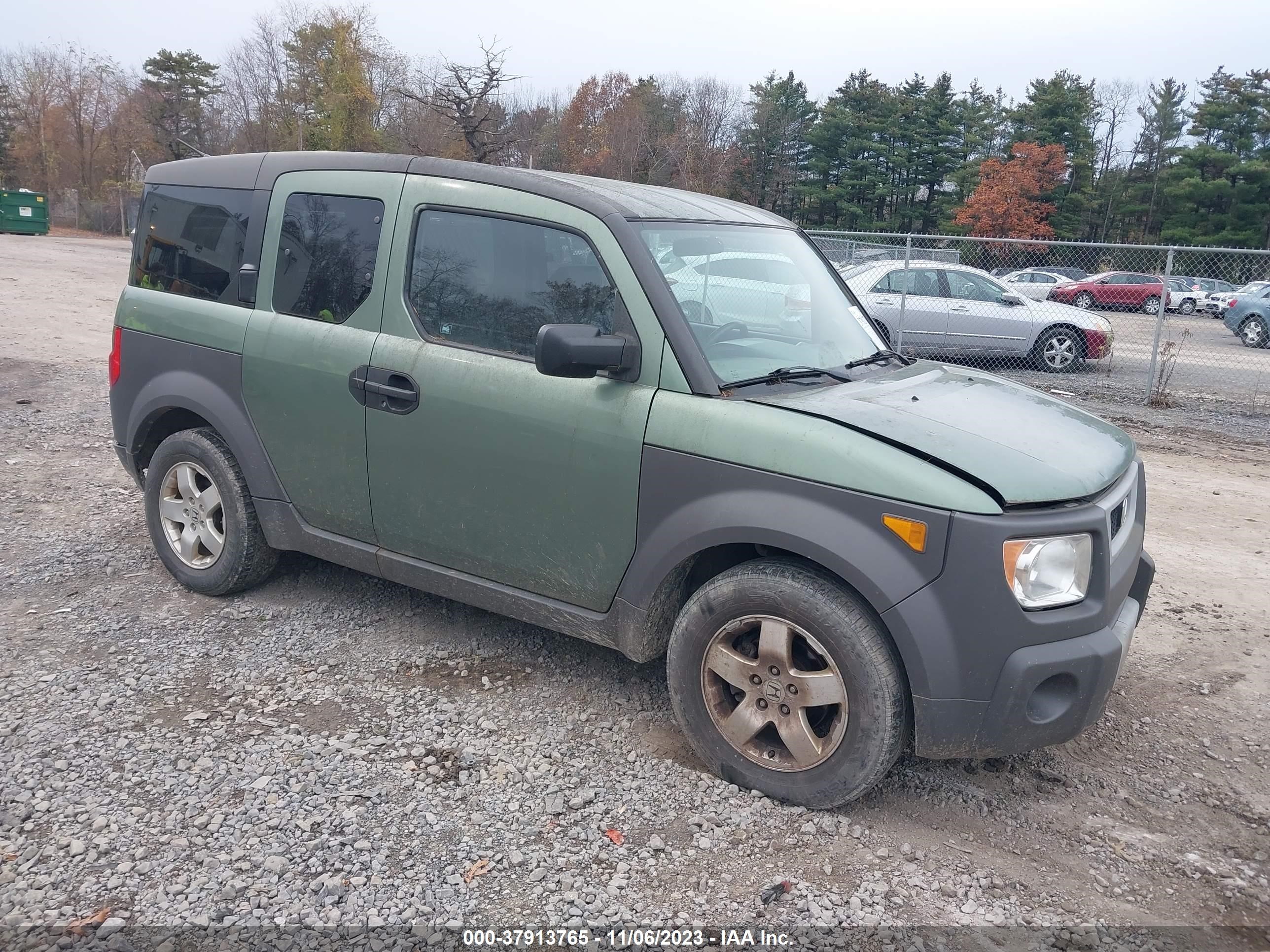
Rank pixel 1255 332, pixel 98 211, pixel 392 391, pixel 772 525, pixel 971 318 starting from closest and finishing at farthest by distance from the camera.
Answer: pixel 772 525
pixel 392 391
pixel 971 318
pixel 1255 332
pixel 98 211

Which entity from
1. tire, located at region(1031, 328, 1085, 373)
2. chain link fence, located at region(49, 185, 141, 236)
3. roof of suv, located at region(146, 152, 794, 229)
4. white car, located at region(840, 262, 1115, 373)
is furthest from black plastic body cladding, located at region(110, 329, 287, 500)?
chain link fence, located at region(49, 185, 141, 236)

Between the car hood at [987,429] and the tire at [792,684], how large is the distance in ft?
1.69

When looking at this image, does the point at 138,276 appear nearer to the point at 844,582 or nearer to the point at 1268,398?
the point at 844,582

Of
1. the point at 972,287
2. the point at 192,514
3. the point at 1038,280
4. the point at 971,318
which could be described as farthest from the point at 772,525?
the point at 1038,280

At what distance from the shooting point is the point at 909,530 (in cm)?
291

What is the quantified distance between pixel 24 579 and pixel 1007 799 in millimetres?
4690

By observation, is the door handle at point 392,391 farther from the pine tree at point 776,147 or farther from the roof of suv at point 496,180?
the pine tree at point 776,147

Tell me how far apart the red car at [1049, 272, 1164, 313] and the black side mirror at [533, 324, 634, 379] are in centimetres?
2083

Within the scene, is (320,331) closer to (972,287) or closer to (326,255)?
(326,255)

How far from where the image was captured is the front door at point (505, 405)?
136 inches

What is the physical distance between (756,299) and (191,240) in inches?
107

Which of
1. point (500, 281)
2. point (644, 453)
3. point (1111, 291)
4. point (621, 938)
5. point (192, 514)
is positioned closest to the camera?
point (621, 938)

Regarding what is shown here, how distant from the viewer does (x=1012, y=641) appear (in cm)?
289

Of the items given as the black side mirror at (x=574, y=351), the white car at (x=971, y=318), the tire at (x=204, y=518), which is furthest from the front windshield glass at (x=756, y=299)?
the white car at (x=971, y=318)
